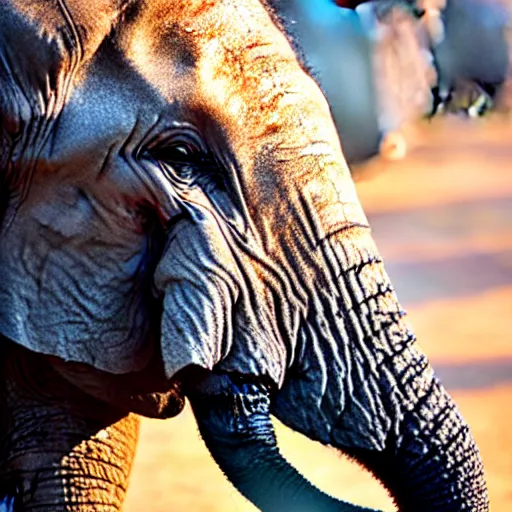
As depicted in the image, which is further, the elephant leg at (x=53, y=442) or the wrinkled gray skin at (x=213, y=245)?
the elephant leg at (x=53, y=442)

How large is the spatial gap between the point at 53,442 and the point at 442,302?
512 centimetres

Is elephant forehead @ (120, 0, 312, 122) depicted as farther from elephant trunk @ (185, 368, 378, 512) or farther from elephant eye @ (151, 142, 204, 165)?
elephant trunk @ (185, 368, 378, 512)

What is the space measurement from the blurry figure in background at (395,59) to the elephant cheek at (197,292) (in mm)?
309

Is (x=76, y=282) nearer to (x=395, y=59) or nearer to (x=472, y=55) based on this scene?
(x=395, y=59)

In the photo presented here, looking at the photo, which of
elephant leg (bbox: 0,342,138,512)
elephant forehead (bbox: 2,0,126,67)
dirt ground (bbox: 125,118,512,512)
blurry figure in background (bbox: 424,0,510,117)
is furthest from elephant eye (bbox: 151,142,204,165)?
blurry figure in background (bbox: 424,0,510,117)

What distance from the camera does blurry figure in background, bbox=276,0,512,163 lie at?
2803mm

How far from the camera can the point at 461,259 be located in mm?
8531

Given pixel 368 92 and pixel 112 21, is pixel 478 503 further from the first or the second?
pixel 368 92

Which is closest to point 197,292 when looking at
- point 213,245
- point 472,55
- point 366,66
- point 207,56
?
point 213,245

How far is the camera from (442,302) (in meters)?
7.73

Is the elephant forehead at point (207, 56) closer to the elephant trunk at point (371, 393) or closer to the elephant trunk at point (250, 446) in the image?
the elephant trunk at point (371, 393)

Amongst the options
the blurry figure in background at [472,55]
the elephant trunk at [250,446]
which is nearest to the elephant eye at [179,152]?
the elephant trunk at [250,446]

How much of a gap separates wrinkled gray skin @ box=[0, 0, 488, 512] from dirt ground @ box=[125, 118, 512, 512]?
31cm

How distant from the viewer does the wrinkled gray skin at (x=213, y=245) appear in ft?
7.81
